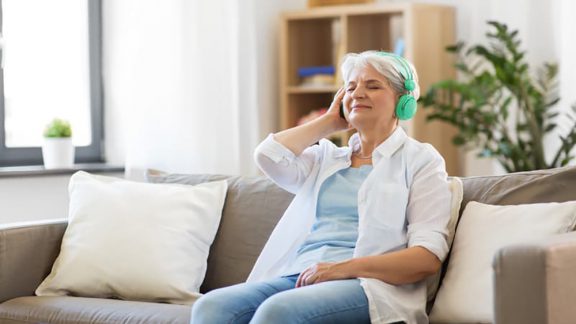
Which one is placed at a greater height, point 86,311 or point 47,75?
point 47,75

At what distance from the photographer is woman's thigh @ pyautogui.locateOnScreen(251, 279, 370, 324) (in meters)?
2.15

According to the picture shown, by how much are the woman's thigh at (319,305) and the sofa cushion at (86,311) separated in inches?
16.6

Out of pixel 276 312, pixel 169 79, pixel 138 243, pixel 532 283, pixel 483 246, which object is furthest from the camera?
pixel 169 79

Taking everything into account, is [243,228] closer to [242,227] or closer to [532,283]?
[242,227]

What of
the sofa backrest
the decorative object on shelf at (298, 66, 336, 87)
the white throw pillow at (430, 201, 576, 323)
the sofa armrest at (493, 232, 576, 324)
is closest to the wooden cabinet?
the decorative object on shelf at (298, 66, 336, 87)

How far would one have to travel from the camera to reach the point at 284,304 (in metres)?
2.16

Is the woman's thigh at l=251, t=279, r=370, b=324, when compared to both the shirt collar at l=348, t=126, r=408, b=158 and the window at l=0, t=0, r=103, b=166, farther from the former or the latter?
the window at l=0, t=0, r=103, b=166

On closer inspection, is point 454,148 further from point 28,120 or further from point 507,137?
point 28,120

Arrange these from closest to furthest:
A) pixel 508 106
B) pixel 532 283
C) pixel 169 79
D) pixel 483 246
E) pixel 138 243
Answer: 1. pixel 532 283
2. pixel 483 246
3. pixel 138 243
4. pixel 169 79
5. pixel 508 106

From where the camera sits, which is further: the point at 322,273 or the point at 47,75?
the point at 47,75

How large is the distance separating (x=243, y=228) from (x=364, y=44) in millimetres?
2184

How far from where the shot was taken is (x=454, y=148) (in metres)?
4.86

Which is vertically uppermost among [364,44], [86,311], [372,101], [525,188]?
[364,44]

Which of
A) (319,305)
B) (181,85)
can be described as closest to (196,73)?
(181,85)
